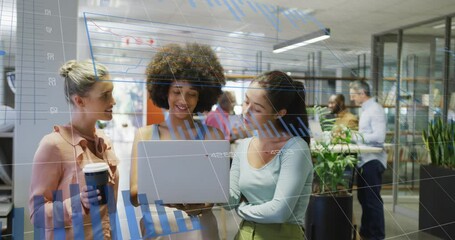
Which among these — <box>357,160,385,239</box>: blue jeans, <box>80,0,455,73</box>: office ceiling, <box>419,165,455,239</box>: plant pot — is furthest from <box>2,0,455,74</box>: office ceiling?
<box>419,165,455,239</box>: plant pot

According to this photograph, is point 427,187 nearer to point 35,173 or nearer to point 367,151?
point 367,151

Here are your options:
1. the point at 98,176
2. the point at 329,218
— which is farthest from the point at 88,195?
the point at 329,218

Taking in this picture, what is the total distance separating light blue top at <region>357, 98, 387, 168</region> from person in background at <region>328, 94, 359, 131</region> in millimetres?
29

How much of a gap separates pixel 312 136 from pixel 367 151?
0.25 metres

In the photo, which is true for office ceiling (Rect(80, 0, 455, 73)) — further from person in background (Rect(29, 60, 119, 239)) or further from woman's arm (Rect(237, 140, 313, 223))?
woman's arm (Rect(237, 140, 313, 223))

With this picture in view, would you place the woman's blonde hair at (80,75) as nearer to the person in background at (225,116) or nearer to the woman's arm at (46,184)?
the woman's arm at (46,184)

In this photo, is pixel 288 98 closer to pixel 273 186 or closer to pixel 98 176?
pixel 273 186

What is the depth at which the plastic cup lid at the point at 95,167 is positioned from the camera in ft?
2.98

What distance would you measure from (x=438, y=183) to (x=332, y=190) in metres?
0.50

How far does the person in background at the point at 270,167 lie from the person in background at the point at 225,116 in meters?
0.04

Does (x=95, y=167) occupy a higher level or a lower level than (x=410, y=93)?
lower

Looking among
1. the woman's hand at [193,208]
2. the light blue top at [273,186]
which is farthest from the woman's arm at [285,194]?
the woman's hand at [193,208]

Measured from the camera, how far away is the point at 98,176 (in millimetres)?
927

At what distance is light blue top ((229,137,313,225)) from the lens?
3.71 ft
